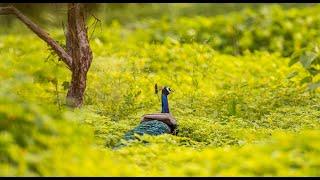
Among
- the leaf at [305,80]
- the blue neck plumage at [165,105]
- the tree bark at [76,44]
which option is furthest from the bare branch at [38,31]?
the leaf at [305,80]

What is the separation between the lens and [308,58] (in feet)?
19.7

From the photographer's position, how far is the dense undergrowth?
4598 mm

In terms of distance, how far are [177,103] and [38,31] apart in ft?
6.75

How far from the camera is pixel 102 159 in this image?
466 centimetres

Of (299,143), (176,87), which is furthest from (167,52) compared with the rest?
(299,143)

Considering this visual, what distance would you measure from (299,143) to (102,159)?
143 centimetres

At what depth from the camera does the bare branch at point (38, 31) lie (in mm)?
7086

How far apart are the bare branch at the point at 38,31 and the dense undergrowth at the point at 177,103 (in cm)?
51

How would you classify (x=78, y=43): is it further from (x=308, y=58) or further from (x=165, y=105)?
(x=308, y=58)

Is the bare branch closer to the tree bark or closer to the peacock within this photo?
the tree bark

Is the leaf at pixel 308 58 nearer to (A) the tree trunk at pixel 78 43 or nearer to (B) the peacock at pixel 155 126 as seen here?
(B) the peacock at pixel 155 126

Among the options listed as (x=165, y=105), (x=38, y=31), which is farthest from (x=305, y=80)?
(x=38, y=31)

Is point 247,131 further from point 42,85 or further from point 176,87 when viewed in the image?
point 42,85

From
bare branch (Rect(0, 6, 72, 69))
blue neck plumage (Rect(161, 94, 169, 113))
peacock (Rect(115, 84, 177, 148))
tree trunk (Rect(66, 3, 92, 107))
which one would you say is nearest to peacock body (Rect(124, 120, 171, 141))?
peacock (Rect(115, 84, 177, 148))
